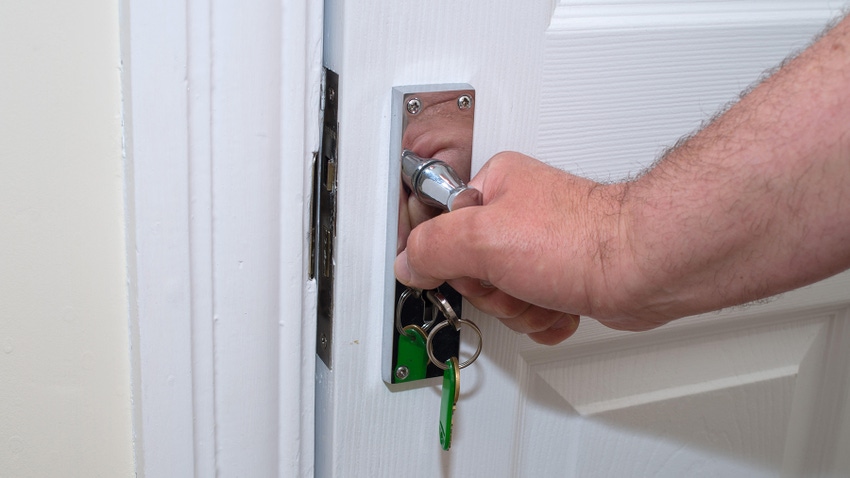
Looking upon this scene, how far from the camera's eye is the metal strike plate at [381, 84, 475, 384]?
540 millimetres

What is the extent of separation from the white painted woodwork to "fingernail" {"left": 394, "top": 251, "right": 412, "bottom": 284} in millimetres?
60

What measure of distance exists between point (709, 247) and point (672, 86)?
212mm

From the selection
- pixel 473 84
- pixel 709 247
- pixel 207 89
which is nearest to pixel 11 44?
pixel 207 89

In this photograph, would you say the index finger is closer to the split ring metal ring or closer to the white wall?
the split ring metal ring

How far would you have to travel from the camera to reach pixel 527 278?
50 cm

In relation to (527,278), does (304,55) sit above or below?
above

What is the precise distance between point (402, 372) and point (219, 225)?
6.4 inches

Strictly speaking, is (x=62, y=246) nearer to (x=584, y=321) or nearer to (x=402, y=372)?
(x=402, y=372)

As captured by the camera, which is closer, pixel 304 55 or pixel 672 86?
pixel 304 55

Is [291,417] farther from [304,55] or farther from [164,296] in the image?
[304,55]

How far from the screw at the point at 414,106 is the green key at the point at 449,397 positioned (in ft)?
0.56

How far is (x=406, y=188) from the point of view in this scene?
55cm

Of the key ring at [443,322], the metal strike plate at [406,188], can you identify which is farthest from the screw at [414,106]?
the key ring at [443,322]

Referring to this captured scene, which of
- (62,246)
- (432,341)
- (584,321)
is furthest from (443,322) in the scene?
(62,246)
